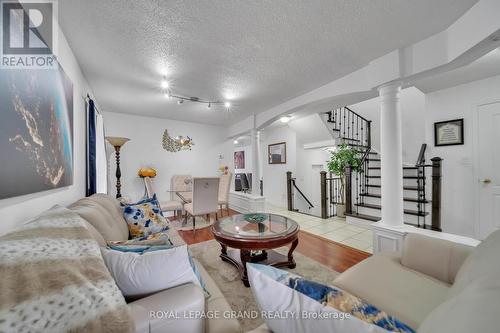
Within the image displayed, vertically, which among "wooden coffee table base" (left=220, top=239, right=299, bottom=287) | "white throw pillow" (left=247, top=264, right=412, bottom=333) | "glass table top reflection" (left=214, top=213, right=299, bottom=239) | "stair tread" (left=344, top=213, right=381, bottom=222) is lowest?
"wooden coffee table base" (left=220, top=239, right=299, bottom=287)

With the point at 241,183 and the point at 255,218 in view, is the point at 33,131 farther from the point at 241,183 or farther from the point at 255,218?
the point at 241,183

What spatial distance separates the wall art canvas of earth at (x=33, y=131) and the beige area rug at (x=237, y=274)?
1.60 metres

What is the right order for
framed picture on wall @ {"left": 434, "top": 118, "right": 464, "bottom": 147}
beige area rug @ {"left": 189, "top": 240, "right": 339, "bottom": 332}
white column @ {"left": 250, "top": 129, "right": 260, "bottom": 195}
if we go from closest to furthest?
beige area rug @ {"left": 189, "top": 240, "right": 339, "bottom": 332} < framed picture on wall @ {"left": 434, "top": 118, "right": 464, "bottom": 147} < white column @ {"left": 250, "top": 129, "right": 260, "bottom": 195}

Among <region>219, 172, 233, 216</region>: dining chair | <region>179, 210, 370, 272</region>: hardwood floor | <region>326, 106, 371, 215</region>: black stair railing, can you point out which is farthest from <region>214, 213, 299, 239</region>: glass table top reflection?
<region>326, 106, 371, 215</region>: black stair railing

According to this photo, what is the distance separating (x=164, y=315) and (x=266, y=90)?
2892 mm

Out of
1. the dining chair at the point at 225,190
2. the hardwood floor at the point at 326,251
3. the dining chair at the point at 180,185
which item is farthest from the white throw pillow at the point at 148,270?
the dining chair at the point at 180,185

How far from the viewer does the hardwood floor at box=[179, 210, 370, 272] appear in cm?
227

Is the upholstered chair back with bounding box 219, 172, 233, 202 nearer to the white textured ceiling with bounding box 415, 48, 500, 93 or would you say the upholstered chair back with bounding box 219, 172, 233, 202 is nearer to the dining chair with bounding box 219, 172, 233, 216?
the dining chair with bounding box 219, 172, 233, 216

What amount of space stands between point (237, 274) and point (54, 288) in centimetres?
176

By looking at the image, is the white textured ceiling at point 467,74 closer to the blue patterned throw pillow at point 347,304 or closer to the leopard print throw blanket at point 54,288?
the blue patterned throw pillow at point 347,304

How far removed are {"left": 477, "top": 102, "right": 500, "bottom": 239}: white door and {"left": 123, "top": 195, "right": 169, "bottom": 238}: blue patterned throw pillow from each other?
434cm

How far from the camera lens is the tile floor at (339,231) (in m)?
2.79

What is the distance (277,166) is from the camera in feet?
19.5

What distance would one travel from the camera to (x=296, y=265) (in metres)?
2.19
